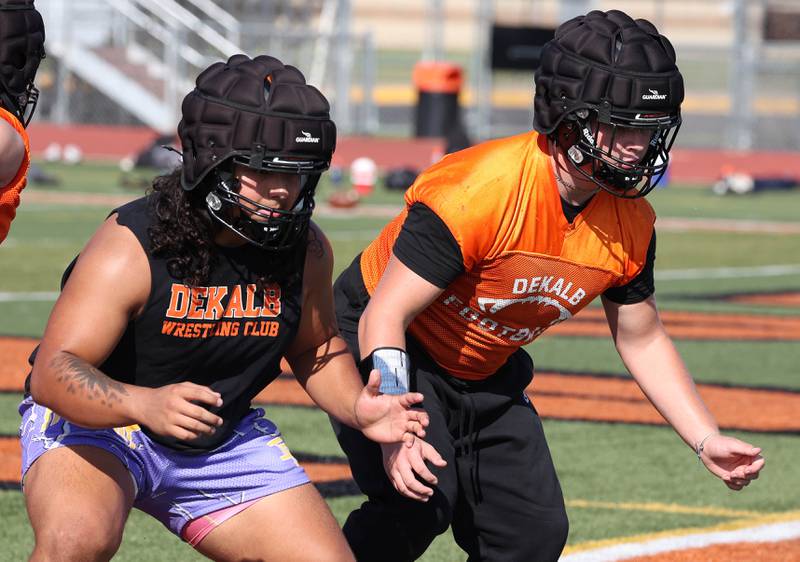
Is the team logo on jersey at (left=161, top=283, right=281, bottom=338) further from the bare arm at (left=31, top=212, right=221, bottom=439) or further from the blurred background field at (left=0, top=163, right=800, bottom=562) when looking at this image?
the blurred background field at (left=0, top=163, right=800, bottom=562)

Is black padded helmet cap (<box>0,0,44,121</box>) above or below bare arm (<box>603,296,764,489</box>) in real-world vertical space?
above

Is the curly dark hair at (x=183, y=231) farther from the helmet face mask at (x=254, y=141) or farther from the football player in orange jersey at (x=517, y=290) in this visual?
the football player in orange jersey at (x=517, y=290)

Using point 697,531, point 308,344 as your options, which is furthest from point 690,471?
point 308,344

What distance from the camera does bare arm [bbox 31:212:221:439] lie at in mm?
3824

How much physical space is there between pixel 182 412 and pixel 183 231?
1.87ft

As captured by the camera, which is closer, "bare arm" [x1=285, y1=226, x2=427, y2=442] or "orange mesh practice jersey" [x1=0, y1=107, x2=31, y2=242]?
"orange mesh practice jersey" [x1=0, y1=107, x2=31, y2=242]

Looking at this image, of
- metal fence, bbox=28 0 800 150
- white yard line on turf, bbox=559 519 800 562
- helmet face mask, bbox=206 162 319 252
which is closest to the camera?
helmet face mask, bbox=206 162 319 252

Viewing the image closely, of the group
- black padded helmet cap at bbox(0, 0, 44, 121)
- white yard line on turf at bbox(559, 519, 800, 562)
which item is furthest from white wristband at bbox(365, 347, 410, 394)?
white yard line on turf at bbox(559, 519, 800, 562)

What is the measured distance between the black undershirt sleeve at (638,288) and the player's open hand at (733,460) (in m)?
0.48

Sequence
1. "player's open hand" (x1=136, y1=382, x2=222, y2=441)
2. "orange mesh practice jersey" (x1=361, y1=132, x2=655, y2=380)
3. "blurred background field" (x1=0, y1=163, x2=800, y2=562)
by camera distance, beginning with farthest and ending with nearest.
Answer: "blurred background field" (x1=0, y1=163, x2=800, y2=562)
"orange mesh practice jersey" (x1=361, y1=132, x2=655, y2=380)
"player's open hand" (x1=136, y1=382, x2=222, y2=441)

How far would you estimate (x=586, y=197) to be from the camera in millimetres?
4680

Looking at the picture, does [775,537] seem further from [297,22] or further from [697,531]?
[297,22]

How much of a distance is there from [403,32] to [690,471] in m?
35.3

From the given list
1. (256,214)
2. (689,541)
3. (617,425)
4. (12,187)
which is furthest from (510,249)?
(617,425)
